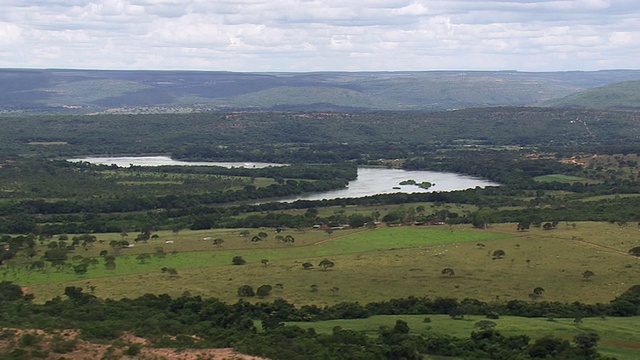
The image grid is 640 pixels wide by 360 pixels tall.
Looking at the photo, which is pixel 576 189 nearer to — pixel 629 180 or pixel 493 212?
pixel 629 180

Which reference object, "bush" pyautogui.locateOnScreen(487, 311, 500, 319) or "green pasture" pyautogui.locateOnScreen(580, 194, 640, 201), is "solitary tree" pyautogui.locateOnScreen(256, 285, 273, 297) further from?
"green pasture" pyautogui.locateOnScreen(580, 194, 640, 201)

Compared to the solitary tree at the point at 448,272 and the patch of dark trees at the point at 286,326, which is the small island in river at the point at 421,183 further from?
the patch of dark trees at the point at 286,326

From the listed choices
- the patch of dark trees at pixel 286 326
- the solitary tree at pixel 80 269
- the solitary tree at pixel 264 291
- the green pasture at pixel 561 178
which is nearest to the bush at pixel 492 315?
the patch of dark trees at pixel 286 326

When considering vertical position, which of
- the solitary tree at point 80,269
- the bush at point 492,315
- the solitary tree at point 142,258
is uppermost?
the bush at point 492,315

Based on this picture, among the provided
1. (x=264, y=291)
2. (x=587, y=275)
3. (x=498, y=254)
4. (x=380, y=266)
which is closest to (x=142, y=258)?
(x=264, y=291)

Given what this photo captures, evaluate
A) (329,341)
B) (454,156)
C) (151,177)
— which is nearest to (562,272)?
(329,341)

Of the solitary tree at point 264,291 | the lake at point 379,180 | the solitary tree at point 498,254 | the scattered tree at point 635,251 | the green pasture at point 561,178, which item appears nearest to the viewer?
the solitary tree at point 264,291

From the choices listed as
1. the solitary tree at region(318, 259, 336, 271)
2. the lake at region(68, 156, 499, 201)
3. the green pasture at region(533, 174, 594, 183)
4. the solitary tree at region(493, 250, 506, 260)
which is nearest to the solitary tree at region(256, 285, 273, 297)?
the solitary tree at region(318, 259, 336, 271)

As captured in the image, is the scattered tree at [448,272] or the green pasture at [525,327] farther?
the scattered tree at [448,272]
